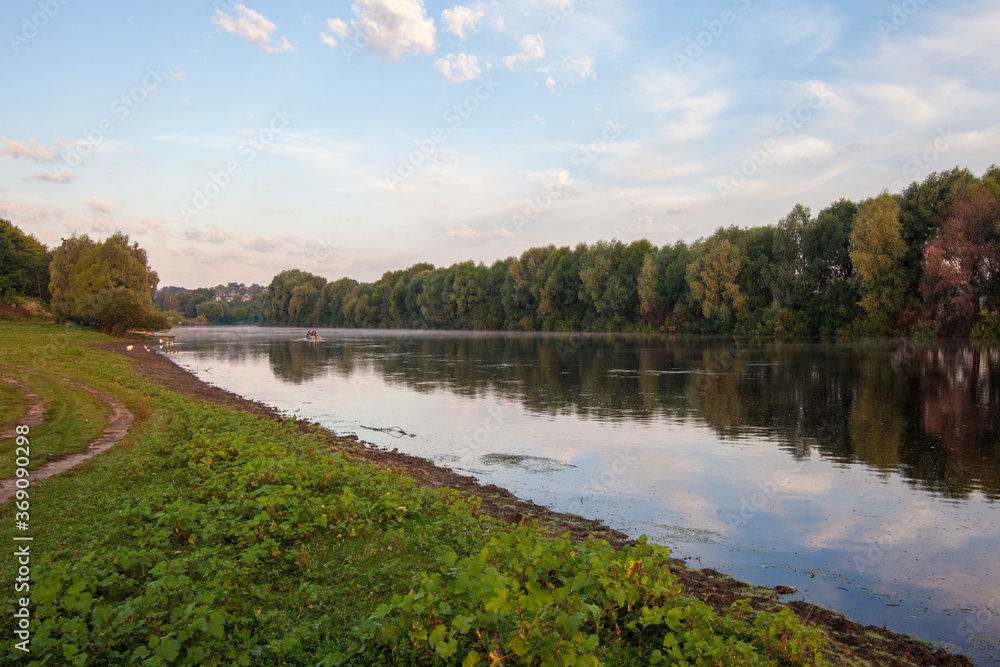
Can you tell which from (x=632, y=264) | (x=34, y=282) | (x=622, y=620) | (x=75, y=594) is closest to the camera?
(x=75, y=594)

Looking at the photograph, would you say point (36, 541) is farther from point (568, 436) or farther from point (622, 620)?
point (568, 436)

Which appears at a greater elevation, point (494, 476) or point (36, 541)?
point (36, 541)

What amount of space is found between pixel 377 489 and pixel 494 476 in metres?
4.59

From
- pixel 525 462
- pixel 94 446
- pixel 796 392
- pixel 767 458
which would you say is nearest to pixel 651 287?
pixel 796 392

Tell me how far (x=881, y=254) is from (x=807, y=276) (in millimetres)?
11611

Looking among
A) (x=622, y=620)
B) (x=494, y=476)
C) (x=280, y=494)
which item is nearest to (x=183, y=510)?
(x=280, y=494)

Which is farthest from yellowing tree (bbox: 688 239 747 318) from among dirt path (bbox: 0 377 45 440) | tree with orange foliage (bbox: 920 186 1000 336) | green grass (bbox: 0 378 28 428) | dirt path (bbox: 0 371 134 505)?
green grass (bbox: 0 378 28 428)

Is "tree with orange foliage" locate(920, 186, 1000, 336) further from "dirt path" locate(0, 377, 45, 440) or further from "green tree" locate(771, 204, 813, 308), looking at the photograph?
"dirt path" locate(0, 377, 45, 440)

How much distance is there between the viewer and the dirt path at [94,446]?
9.03 m

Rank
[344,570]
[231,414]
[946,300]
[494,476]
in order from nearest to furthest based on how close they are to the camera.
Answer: [344,570] < [494,476] < [231,414] < [946,300]

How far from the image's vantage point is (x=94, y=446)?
1219 centimetres

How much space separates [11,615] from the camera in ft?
16.2

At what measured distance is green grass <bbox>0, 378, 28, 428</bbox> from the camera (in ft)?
46.3

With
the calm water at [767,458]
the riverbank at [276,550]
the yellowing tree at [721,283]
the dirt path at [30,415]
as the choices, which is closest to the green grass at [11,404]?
the dirt path at [30,415]
